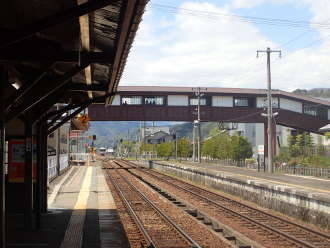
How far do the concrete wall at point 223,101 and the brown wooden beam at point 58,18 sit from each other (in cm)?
5934

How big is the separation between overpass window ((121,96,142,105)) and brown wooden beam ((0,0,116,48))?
56.6 meters

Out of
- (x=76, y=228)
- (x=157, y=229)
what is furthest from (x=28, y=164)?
(x=157, y=229)

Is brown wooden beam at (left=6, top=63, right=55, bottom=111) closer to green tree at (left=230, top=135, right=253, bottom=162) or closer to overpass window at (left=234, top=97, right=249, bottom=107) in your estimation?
green tree at (left=230, top=135, right=253, bottom=162)

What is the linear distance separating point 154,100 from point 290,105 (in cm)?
1800

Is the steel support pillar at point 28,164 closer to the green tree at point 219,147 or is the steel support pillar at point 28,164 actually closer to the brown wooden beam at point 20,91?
the brown wooden beam at point 20,91

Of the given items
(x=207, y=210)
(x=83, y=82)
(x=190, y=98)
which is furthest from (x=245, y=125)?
(x=83, y=82)

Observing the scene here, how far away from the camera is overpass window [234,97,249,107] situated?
66250 mm

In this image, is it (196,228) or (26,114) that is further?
(196,228)

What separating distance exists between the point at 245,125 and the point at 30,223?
315 feet

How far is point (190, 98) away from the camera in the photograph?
68750 millimetres

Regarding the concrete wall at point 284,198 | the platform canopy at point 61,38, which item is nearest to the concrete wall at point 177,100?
the concrete wall at point 284,198

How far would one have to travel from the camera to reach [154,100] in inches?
2566

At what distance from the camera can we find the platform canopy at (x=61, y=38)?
6.03 metres

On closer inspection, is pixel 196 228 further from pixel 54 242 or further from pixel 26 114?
pixel 26 114
